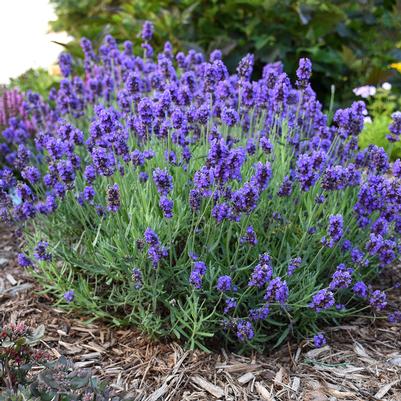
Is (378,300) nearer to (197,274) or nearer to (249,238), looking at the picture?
(249,238)

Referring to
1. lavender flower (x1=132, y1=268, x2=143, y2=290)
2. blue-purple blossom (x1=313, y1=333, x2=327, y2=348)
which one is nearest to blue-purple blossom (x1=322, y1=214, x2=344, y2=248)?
blue-purple blossom (x1=313, y1=333, x2=327, y2=348)

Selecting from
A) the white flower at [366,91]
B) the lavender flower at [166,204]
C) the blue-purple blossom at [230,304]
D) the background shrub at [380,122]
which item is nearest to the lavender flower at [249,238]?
the blue-purple blossom at [230,304]

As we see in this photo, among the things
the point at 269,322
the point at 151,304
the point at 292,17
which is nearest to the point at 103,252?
the point at 151,304

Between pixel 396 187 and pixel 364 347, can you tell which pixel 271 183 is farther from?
pixel 364 347

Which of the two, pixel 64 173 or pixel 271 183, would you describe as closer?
pixel 64 173

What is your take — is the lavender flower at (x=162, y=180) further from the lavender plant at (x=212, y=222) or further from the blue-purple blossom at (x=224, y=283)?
the blue-purple blossom at (x=224, y=283)

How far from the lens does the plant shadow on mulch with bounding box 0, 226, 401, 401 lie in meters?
2.52

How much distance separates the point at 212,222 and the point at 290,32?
395 cm

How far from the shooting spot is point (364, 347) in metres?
2.90

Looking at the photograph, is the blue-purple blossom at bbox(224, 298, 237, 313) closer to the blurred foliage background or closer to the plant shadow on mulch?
the plant shadow on mulch

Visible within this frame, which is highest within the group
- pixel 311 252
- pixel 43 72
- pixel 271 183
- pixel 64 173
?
pixel 64 173

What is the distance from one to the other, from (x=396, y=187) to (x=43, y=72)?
676 cm

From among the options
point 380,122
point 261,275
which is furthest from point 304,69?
point 380,122

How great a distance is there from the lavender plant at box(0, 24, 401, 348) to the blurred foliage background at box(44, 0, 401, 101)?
9.16 ft
